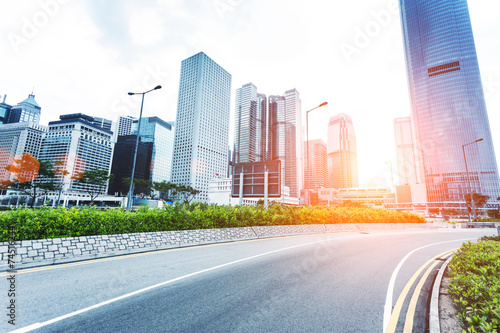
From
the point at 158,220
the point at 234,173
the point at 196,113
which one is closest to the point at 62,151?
the point at 196,113

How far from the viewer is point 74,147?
417 feet

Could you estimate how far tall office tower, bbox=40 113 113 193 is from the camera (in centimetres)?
12550

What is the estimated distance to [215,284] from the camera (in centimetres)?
560

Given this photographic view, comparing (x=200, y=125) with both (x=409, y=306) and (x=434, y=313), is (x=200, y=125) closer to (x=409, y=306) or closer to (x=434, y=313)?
(x=409, y=306)

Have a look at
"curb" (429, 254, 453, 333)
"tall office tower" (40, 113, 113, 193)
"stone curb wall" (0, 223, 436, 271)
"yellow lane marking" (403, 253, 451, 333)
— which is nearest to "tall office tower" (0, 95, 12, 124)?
"tall office tower" (40, 113, 113, 193)

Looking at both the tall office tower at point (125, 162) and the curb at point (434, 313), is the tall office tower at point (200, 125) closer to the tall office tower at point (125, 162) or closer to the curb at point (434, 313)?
the tall office tower at point (125, 162)

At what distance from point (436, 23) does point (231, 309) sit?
610ft

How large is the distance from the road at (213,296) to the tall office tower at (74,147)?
147565 mm

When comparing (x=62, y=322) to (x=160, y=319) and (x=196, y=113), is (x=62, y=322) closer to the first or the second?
(x=160, y=319)

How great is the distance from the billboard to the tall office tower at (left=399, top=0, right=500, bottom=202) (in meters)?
146


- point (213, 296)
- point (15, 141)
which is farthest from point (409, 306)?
point (15, 141)

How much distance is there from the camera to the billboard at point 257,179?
864 inches

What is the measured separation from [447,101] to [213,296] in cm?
16453

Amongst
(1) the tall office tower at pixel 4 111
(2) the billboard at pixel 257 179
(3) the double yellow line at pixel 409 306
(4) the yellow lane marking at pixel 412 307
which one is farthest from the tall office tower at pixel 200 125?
(4) the yellow lane marking at pixel 412 307
